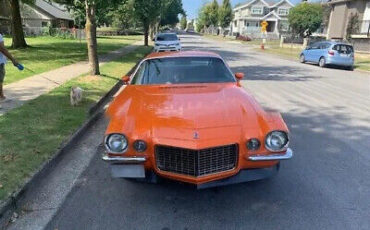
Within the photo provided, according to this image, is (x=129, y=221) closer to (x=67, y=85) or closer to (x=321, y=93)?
(x=67, y=85)

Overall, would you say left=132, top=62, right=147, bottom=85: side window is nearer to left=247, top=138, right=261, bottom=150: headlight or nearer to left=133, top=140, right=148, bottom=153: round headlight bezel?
left=133, top=140, right=148, bottom=153: round headlight bezel

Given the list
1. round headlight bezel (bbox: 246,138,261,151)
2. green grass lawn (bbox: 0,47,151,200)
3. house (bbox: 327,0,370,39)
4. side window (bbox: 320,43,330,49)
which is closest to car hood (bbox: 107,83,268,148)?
round headlight bezel (bbox: 246,138,261,151)

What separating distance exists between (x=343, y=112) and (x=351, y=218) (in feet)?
17.6

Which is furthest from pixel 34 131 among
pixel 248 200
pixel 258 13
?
pixel 258 13

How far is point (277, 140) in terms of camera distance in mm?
3770

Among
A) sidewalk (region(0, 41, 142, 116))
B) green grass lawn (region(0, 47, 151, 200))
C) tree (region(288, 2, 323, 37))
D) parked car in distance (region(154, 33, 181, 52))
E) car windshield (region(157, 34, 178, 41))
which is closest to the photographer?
green grass lawn (region(0, 47, 151, 200))

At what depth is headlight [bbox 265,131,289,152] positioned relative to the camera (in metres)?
3.73

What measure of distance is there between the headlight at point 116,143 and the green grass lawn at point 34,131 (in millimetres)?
1236

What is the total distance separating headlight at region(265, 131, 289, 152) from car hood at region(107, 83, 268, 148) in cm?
22

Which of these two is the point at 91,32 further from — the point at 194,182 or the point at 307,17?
the point at 307,17

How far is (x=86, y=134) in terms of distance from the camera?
645 centimetres

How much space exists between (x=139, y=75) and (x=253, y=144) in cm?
257

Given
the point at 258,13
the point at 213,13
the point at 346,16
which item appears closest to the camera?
the point at 346,16

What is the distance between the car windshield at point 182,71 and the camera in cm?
527
